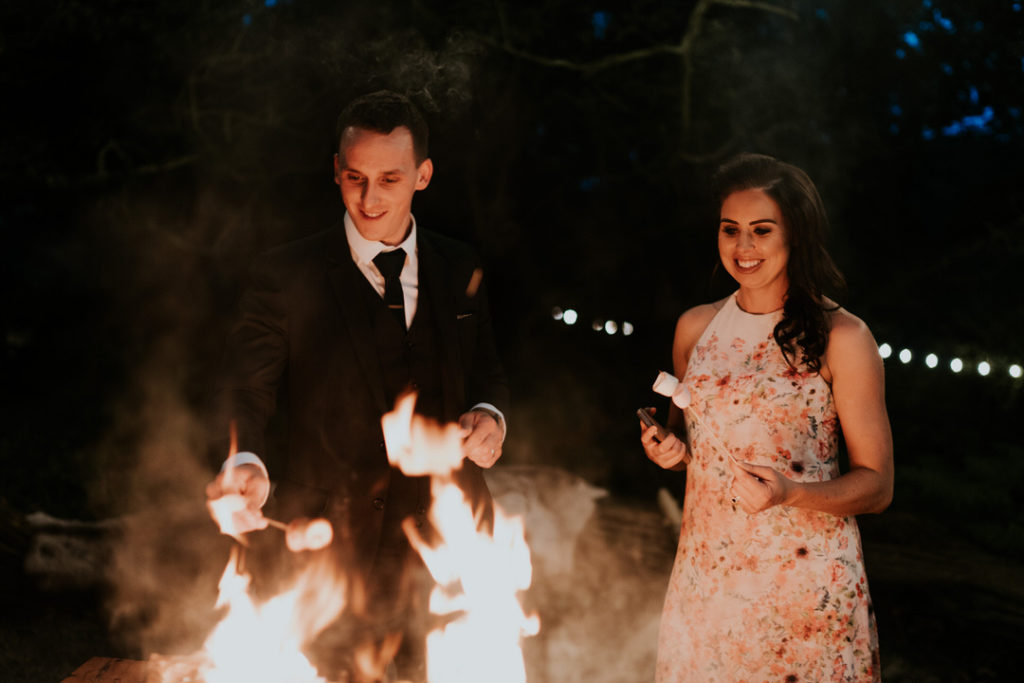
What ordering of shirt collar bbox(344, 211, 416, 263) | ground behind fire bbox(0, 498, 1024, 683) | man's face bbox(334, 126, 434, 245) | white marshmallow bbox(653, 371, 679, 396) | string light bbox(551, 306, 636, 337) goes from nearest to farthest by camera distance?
white marshmallow bbox(653, 371, 679, 396), man's face bbox(334, 126, 434, 245), shirt collar bbox(344, 211, 416, 263), ground behind fire bbox(0, 498, 1024, 683), string light bbox(551, 306, 636, 337)

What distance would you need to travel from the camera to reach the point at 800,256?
3.09m

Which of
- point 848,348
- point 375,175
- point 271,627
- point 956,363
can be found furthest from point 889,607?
point 375,175

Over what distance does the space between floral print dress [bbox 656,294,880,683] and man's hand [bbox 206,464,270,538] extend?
5.25 feet

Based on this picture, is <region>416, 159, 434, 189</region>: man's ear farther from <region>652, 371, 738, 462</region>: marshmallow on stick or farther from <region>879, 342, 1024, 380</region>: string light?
<region>879, 342, 1024, 380</region>: string light

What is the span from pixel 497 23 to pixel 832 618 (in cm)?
628

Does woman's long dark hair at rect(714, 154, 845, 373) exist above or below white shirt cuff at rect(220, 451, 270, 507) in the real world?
above

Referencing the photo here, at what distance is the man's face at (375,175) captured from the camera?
10.4ft

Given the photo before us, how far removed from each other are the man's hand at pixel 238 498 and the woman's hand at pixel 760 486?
1.59 m

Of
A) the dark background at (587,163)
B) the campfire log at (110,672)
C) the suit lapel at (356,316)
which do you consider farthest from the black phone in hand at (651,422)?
the dark background at (587,163)

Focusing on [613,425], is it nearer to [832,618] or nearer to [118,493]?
A: [118,493]

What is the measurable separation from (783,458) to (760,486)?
41cm

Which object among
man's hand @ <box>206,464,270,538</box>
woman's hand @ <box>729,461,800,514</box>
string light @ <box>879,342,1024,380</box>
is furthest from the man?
string light @ <box>879,342,1024,380</box>

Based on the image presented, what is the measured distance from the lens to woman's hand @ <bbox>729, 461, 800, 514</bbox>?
268 cm

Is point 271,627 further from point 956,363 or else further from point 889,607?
point 956,363
